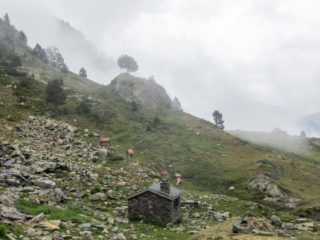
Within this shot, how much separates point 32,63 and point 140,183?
90666 mm

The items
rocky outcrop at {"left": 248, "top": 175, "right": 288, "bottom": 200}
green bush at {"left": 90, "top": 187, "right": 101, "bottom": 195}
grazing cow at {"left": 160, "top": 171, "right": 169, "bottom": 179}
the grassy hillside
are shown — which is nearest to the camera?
green bush at {"left": 90, "top": 187, "right": 101, "bottom": 195}

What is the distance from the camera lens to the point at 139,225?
20.5 meters

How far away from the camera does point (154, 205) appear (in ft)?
72.7

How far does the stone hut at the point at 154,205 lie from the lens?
21859 mm

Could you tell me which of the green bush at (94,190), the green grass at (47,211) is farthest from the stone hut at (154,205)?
the green grass at (47,211)

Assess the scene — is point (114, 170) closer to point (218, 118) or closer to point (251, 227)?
point (251, 227)

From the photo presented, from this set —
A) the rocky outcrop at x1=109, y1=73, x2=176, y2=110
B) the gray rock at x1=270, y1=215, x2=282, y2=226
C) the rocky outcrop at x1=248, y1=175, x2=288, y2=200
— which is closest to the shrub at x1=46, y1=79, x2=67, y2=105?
the rocky outcrop at x1=109, y1=73, x2=176, y2=110

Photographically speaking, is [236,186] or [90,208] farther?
[236,186]

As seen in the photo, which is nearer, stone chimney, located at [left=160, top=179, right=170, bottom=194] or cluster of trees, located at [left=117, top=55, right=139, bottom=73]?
stone chimney, located at [left=160, top=179, right=170, bottom=194]

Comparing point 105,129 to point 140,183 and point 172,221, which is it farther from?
point 172,221

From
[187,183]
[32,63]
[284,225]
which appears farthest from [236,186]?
[32,63]

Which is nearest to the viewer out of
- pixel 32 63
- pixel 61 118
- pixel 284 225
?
pixel 284 225

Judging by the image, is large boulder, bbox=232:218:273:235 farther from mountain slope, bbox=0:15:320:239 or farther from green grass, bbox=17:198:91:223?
green grass, bbox=17:198:91:223

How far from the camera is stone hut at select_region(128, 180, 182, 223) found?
71.7ft
